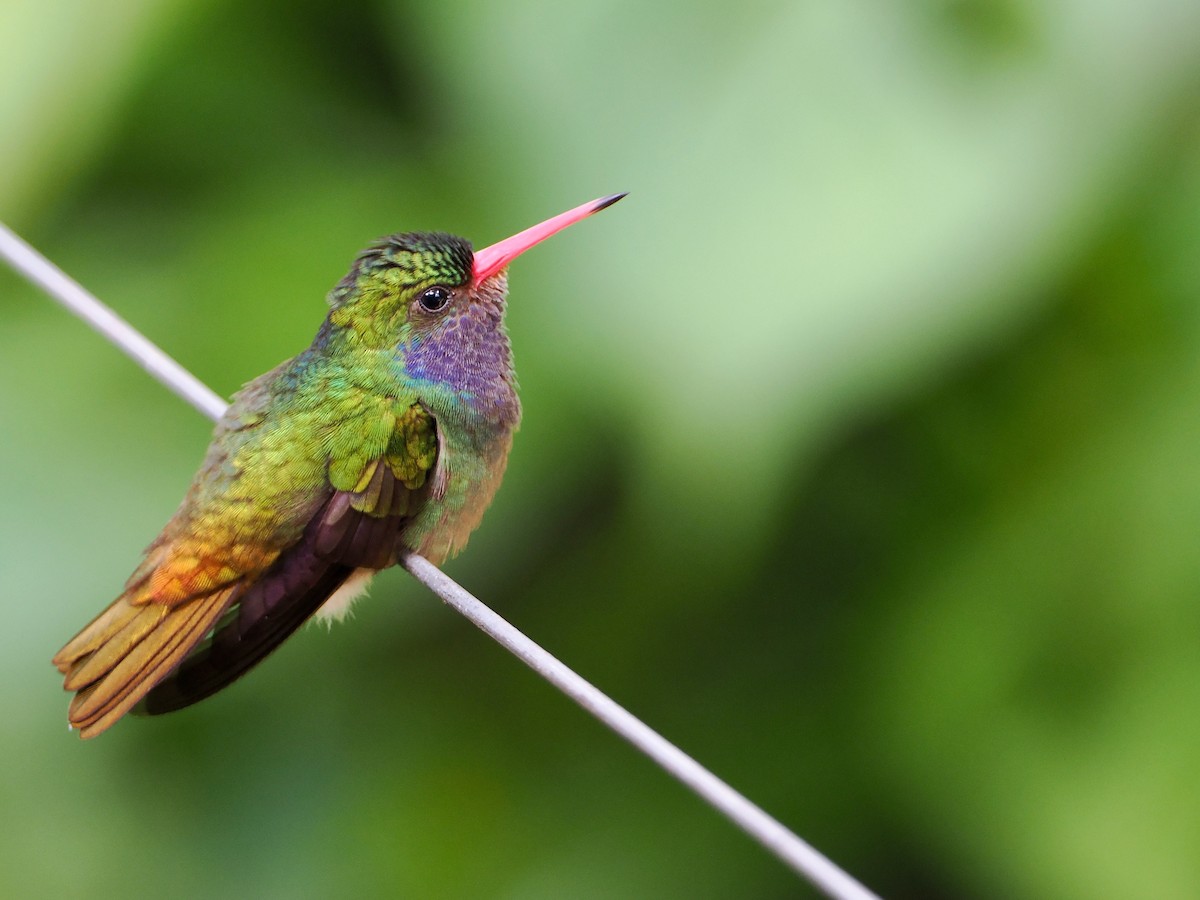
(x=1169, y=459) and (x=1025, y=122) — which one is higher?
(x=1025, y=122)

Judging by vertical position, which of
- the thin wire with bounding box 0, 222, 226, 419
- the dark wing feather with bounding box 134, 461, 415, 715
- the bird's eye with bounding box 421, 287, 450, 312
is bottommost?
the dark wing feather with bounding box 134, 461, 415, 715

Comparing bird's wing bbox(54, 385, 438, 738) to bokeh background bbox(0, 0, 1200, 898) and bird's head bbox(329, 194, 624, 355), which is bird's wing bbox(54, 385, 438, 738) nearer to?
bird's head bbox(329, 194, 624, 355)

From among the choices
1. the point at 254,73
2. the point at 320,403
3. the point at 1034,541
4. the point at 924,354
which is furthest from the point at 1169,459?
the point at 254,73

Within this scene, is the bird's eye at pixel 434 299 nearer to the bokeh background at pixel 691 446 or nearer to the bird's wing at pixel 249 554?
the bird's wing at pixel 249 554

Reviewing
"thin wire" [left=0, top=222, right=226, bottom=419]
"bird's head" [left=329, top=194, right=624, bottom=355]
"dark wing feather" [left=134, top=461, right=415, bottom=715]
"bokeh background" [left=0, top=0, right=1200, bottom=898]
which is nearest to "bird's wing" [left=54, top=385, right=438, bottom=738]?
"dark wing feather" [left=134, top=461, right=415, bottom=715]

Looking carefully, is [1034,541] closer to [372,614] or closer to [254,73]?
[372,614]

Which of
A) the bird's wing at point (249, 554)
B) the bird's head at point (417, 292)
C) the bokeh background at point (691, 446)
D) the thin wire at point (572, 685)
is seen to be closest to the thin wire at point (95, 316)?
the thin wire at point (572, 685)
